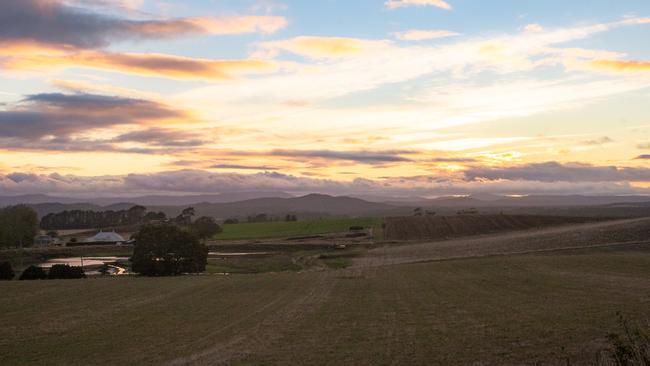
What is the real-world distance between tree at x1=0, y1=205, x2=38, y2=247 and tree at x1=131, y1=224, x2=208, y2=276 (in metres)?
49.6

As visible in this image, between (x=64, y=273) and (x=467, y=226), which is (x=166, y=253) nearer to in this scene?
(x=64, y=273)

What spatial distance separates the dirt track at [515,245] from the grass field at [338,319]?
2209 centimetres

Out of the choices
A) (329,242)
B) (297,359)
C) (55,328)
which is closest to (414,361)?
(297,359)

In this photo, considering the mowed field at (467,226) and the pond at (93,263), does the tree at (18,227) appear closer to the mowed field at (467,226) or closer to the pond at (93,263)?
the pond at (93,263)

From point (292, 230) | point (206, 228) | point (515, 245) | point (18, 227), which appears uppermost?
point (18, 227)

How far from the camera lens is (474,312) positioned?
90.9 ft

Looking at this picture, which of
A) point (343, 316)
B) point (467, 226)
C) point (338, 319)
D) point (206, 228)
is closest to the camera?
point (338, 319)

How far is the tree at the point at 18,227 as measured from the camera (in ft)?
364

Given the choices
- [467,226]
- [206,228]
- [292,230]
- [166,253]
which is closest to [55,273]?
[166,253]

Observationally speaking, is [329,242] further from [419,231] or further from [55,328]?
[55,328]

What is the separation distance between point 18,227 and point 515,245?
90474 mm

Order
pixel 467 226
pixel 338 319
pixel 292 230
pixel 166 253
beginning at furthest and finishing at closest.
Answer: pixel 292 230, pixel 467 226, pixel 166 253, pixel 338 319

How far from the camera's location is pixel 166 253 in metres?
73.2

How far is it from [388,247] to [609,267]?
47065 millimetres
